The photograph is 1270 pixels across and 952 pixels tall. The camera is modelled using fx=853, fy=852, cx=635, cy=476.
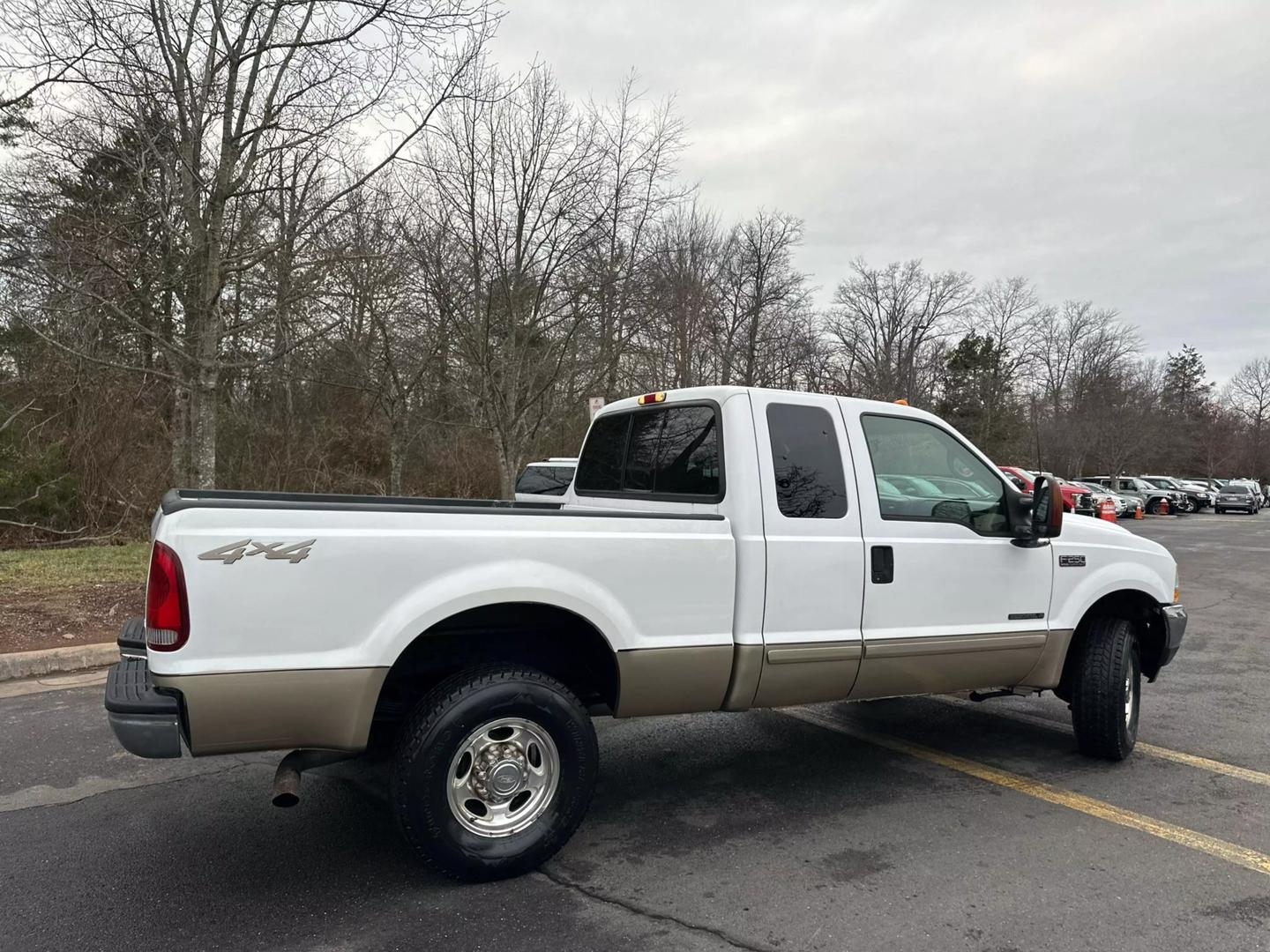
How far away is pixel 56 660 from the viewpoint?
254 inches

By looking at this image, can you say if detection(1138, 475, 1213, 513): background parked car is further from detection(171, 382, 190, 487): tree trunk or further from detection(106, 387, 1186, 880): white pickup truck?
detection(106, 387, 1186, 880): white pickup truck

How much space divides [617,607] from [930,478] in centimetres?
189

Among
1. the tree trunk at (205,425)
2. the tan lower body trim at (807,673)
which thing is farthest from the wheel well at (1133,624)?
the tree trunk at (205,425)

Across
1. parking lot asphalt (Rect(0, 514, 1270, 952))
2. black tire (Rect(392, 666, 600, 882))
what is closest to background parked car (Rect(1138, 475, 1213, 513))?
parking lot asphalt (Rect(0, 514, 1270, 952))

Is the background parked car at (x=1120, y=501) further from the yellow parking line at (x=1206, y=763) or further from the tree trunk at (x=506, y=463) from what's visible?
the yellow parking line at (x=1206, y=763)

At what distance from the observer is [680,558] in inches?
139

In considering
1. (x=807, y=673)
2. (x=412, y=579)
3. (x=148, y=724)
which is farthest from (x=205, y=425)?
(x=807, y=673)

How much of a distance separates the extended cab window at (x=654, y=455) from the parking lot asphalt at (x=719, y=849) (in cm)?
154

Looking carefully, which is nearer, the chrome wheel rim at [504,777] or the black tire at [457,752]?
the black tire at [457,752]

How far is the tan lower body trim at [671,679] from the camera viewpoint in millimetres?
3498

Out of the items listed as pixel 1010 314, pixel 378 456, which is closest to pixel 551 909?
pixel 378 456

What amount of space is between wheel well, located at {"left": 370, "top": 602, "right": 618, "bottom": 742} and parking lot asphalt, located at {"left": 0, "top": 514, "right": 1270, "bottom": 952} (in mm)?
637

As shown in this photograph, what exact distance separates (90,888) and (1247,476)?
88073mm

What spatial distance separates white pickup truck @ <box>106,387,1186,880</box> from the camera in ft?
9.42
